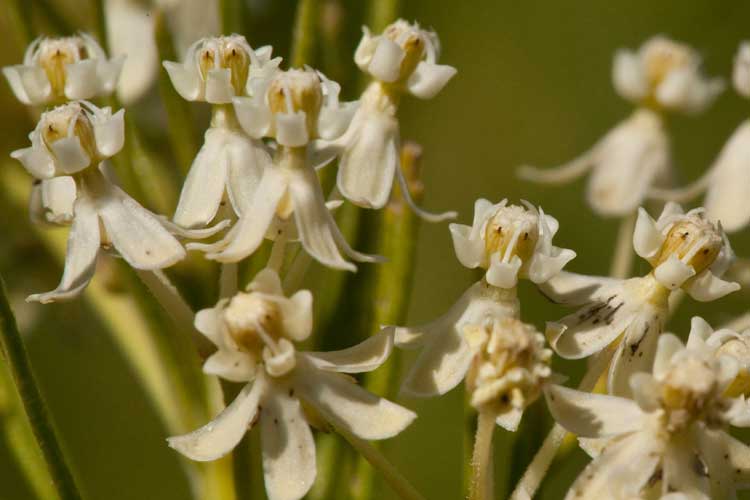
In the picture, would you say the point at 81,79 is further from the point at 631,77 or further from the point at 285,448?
the point at 631,77

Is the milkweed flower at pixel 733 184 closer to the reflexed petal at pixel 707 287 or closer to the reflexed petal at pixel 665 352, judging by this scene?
the reflexed petal at pixel 707 287

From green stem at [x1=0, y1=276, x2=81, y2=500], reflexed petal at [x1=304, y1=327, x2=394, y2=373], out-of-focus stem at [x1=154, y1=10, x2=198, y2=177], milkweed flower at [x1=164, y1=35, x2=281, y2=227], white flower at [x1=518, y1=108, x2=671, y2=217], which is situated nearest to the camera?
green stem at [x1=0, y1=276, x2=81, y2=500]

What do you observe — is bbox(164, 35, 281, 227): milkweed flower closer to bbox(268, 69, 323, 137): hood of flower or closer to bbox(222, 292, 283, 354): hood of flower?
bbox(268, 69, 323, 137): hood of flower

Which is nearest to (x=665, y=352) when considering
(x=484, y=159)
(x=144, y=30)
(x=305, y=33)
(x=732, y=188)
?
(x=305, y=33)

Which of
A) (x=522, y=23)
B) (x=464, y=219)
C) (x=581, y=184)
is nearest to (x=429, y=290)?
(x=464, y=219)

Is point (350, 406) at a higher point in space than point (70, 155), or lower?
lower

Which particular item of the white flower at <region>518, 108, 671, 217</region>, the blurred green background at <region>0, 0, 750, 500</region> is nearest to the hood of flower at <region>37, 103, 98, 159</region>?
the white flower at <region>518, 108, 671, 217</region>
